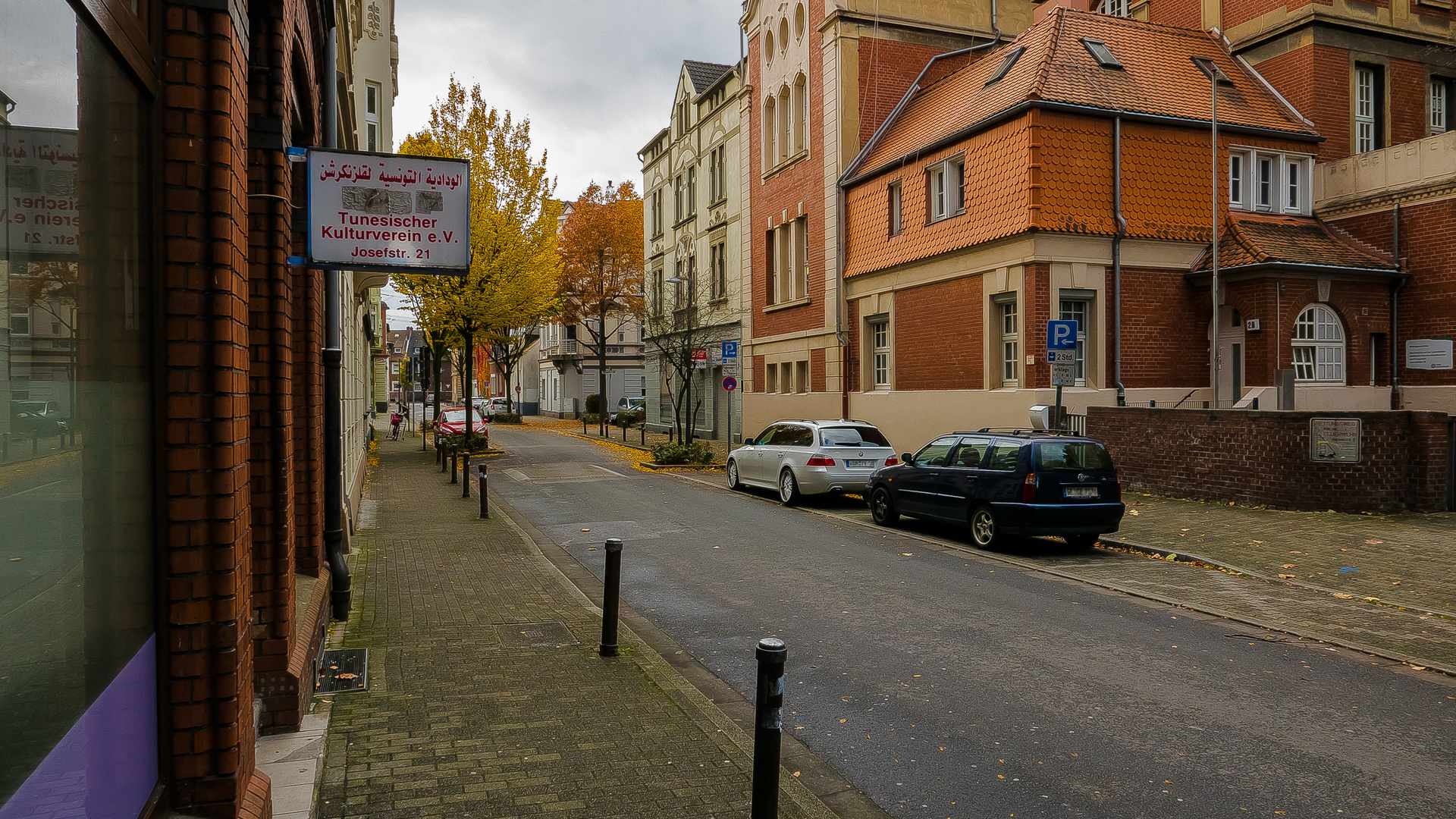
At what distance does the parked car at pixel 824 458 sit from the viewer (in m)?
17.4

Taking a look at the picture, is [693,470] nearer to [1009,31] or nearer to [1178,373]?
[1178,373]

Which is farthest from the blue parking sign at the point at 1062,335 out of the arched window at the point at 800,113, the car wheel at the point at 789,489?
the arched window at the point at 800,113

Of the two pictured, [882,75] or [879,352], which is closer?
[879,352]

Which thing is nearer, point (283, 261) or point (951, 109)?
point (283, 261)

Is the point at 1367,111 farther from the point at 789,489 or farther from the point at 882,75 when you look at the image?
the point at 789,489

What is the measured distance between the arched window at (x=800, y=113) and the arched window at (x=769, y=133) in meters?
1.65

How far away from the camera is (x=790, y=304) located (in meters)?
32.1

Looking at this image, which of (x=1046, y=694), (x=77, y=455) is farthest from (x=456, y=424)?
(x=77, y=455)

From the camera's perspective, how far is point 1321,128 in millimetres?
24062

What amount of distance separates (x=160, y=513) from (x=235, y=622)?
1.43 feet

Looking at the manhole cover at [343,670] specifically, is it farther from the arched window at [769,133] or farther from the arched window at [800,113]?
the arched window at [769,133]

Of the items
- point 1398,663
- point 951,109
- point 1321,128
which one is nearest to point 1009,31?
point 951,109

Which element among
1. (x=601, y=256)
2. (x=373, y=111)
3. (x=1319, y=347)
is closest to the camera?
(x=373, y=111)

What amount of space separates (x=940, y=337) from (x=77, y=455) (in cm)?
2305
